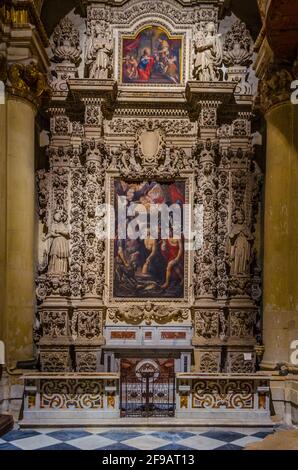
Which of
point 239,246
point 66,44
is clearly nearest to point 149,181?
point 239,246

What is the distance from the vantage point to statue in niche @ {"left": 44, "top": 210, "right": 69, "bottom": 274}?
14656mm

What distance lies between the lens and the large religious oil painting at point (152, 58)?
15336 mm

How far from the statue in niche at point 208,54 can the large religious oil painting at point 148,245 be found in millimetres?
2773

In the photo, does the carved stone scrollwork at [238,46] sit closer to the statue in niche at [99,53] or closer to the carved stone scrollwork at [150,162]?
the carved stone scrollwork at [150,162]

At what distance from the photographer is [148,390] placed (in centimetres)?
1112

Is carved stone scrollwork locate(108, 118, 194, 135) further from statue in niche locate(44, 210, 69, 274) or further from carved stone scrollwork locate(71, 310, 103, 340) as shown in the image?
carved stone scrollwork locate(71, 310, 103, 340)

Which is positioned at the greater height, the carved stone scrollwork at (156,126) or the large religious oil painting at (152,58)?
the large religious oil painting at (152,58)

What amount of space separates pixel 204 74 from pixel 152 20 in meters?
1.99

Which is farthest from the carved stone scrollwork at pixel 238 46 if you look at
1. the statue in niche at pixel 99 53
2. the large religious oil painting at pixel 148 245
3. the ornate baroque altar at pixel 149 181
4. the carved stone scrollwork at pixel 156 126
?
the large religious oil painting at pixel 148 245

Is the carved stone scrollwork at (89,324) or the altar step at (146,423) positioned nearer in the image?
the altar step at (146,423)

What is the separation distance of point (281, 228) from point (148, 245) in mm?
3732

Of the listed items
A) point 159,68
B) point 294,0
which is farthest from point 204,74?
point 294,0

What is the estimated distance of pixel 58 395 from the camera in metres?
11.0

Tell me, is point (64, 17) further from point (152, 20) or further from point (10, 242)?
point (10, 242)
